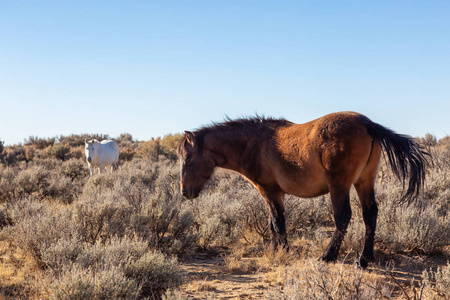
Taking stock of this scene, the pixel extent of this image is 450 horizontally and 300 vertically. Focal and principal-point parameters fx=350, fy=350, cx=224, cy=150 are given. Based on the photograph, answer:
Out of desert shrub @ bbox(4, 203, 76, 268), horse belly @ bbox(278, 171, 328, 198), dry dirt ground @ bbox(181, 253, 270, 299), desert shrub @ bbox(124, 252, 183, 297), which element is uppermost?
horse belly @ bbox(278, 171, 328, 198)

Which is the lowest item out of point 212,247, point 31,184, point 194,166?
point 212,247

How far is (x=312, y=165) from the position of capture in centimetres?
433

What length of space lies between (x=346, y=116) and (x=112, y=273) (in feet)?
10.3

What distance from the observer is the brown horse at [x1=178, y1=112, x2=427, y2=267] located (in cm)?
415

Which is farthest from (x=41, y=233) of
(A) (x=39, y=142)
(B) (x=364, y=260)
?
(A) (x=39, y=142)

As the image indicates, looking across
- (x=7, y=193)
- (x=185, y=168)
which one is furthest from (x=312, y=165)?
(x=7, y=193)

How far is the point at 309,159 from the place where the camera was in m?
4.33

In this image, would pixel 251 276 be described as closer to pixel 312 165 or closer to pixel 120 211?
pixel 312 165

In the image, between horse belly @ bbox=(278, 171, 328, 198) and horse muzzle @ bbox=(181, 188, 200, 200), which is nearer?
horse belly @ bbox=(278, 171, 328, 198)

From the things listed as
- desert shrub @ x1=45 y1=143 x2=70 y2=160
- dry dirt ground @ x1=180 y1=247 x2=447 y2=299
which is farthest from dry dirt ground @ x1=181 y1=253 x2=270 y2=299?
desert shrub @ x1=45 y1=143 x2=70 y2=160

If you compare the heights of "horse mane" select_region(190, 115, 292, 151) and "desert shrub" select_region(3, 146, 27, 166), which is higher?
"horse mane" select_region(190, 115, 292, 151)

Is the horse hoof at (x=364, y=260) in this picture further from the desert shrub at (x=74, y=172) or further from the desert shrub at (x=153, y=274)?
the desert shrub at (x=74, y=172)

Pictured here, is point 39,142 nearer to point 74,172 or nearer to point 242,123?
point 74,172

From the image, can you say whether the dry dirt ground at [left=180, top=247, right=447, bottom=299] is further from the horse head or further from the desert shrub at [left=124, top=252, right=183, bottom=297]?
the horse head
